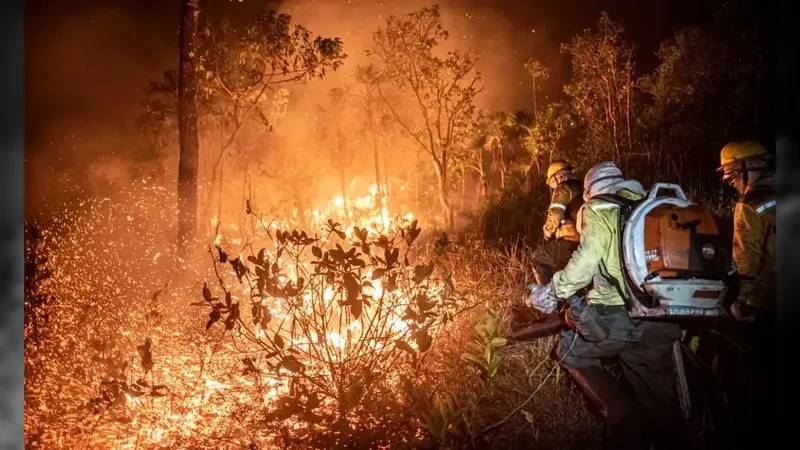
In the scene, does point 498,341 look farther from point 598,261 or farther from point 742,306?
point 742,306

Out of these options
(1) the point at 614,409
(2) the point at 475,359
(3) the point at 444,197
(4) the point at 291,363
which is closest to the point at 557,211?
(2) the point at 475,359

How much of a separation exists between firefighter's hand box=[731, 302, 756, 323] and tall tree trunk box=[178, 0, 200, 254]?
6910 mm

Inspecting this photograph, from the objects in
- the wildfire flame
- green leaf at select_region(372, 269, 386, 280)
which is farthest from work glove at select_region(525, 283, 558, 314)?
green leaf at select_region(372, 269, 386, 280)

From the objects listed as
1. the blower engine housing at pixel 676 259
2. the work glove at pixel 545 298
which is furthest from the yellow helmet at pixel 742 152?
the work glove at pixel 545 298

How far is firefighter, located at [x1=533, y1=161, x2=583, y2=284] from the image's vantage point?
20.4 ft

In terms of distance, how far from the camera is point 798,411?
3.48 meters

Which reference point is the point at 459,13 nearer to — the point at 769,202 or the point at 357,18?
the point at 357,18

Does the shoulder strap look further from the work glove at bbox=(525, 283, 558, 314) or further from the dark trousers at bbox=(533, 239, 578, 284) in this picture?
the dark trousers at bbox=(533, 239, 578, 284)

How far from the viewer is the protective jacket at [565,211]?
6.21 m

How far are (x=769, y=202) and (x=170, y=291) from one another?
21.4 feet

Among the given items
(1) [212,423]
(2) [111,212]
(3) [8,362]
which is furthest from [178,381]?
(2) [111,212]

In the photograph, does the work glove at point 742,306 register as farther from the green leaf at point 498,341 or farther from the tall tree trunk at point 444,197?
the tall tree trunk at point 444,197

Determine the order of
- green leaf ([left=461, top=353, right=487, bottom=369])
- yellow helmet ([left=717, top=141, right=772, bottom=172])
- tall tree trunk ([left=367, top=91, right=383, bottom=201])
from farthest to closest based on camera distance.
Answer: tall tree trunk ([left=367, top=91, right=383, bottom=201]) → green leaf ([left=461, top=353, right=487, bottom=369]) → yellow helmet ([left=717, top=141, right=772, bottom=172])

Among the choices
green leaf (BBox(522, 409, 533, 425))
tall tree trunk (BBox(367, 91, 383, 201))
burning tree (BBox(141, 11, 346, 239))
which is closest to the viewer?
green leaf (BBox(522, 409, 533, 425))
